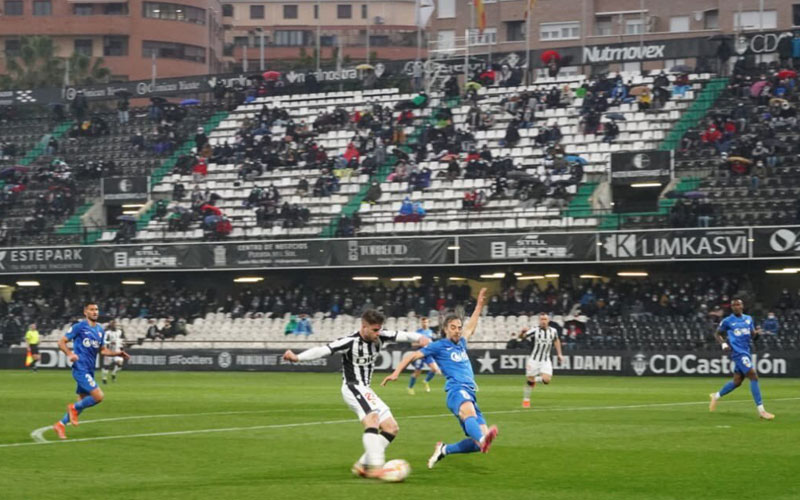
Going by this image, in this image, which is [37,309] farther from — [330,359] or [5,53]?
[5,53]

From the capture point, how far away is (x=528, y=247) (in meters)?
51.4

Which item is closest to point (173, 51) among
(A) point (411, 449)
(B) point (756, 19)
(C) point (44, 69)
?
(C) point (44, 69)

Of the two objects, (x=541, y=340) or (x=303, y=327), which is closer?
(x=541, y=340)

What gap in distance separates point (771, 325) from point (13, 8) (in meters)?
86.9

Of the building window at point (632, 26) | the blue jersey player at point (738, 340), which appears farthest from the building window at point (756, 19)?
the blue jersey player at point (738, 340)

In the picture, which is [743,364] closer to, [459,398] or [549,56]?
[459,398]

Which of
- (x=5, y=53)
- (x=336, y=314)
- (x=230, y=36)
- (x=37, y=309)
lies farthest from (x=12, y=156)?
(x=230, y=36)

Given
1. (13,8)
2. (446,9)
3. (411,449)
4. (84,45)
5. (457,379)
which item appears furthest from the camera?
(13,8)

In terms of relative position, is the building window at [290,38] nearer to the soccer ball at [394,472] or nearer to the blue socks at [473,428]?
the blue socks at [473,428]

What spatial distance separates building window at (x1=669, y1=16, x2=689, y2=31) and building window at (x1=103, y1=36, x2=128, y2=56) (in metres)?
52.2

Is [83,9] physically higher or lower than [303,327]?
higher

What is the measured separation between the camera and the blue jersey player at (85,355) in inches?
878

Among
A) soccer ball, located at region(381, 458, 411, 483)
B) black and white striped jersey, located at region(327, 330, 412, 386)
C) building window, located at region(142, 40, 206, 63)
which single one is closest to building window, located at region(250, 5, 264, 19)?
building window, located at region(142, 40, 206, 63)

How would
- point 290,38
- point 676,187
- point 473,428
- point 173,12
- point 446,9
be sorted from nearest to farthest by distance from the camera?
point 473,428, point 676,187, point 446,9, point 173,12, point 290,38
